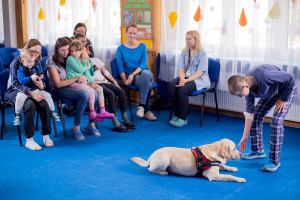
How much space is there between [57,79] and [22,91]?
457mm

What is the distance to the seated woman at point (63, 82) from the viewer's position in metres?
4.38

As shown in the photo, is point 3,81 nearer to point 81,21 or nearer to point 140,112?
point 140,112

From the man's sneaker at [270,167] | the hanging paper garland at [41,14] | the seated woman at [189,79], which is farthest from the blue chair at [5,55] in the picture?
the man's sneaker at [270,167]

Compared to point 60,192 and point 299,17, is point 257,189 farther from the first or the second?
point 299,17

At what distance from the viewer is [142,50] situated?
214 inches

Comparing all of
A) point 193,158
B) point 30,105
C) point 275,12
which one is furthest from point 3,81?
point 275,12

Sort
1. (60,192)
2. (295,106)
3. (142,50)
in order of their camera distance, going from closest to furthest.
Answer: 1. (60,192)
2. (295,106)
3. (142,50)

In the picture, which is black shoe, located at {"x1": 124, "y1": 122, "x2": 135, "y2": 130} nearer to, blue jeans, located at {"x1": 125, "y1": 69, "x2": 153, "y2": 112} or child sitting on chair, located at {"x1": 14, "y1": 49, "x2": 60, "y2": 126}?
blue jeans, located at {"x1": 125, "y1": 69, "x2": 153, "y2": 112}

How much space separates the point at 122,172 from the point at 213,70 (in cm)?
230

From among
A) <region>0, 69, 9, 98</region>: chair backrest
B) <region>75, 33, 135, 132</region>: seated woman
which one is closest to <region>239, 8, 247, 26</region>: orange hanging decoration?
<region>75, 33, 135, 132</region>: seated woman

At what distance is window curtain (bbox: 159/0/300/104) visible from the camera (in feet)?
15.1

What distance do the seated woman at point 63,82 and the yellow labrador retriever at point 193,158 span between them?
1.42 metres

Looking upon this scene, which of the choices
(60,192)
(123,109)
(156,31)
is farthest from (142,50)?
(60,192)

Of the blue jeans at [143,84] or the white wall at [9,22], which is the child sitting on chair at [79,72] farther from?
the white wall at [9,22]
